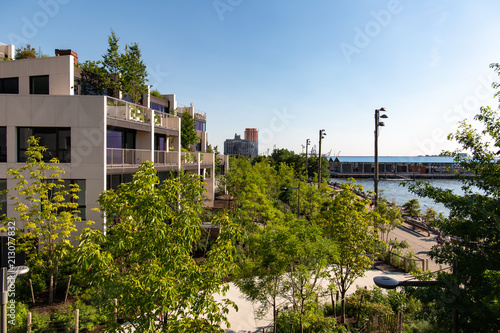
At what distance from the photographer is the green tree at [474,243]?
527 cm

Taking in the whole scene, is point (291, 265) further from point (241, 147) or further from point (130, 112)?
point (241, 147)

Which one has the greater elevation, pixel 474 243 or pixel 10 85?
pixel 10 85

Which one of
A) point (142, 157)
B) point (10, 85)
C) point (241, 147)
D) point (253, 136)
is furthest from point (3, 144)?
point (253, 136)

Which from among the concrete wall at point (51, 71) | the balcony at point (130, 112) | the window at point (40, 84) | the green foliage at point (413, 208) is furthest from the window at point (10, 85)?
the green foliage at point (413, 208)

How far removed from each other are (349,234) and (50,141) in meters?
→ 14.6

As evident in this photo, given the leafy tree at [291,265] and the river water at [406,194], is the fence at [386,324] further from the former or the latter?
the river water at [406,194]

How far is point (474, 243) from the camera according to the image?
5.99 metres

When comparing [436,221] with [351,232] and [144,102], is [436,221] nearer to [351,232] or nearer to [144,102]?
[351,232]

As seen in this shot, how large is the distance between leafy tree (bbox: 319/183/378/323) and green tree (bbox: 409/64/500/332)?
4.48 m

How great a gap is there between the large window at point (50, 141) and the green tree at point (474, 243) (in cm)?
1491

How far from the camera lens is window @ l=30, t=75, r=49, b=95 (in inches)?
635

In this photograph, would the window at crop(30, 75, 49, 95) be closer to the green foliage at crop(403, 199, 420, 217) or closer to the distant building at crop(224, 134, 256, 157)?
the green foliage at crop(403, 199, 420, 217)

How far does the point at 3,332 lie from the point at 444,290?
8.57 meters

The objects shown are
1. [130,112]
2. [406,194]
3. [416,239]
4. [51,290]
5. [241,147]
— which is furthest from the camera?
[241,147]
